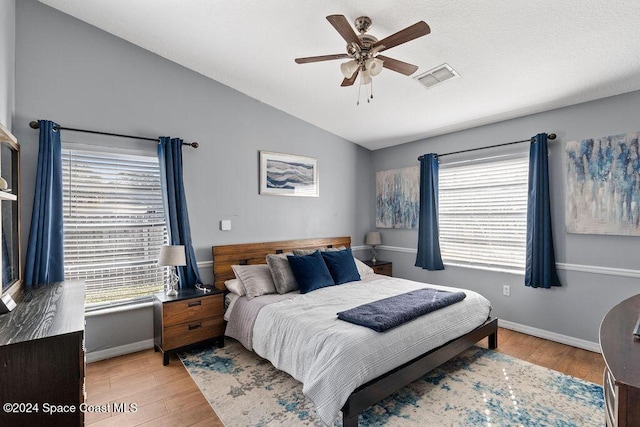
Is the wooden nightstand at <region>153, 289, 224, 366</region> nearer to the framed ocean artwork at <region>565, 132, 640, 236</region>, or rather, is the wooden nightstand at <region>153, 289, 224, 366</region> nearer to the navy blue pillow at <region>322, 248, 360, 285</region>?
the navy blue pillow at <region>322, 248, 360, 285</region>

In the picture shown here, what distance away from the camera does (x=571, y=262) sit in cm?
329

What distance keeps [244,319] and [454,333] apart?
1.89 m

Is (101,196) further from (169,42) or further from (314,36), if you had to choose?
(314,36)

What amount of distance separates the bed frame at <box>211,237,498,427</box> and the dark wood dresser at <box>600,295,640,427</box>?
45.1 inches

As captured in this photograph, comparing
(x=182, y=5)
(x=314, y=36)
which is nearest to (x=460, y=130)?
(x=314, y=36)

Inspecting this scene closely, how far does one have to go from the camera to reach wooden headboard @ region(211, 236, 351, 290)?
356 cm

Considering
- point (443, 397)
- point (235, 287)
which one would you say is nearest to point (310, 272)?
point (235, 287)

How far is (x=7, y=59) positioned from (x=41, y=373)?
2332mm

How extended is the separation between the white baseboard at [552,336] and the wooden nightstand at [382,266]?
1638 mm

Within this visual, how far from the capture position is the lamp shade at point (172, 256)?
2967 mm

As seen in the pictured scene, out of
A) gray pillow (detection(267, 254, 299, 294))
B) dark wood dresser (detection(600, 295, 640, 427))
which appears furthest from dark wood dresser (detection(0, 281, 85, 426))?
dark wood dresser (detection(600, 295, 640, 427))

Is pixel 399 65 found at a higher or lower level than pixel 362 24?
lower

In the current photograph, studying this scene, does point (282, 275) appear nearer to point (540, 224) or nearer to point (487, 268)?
point (487, 268)

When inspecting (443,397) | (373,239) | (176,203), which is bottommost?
(443,397)
